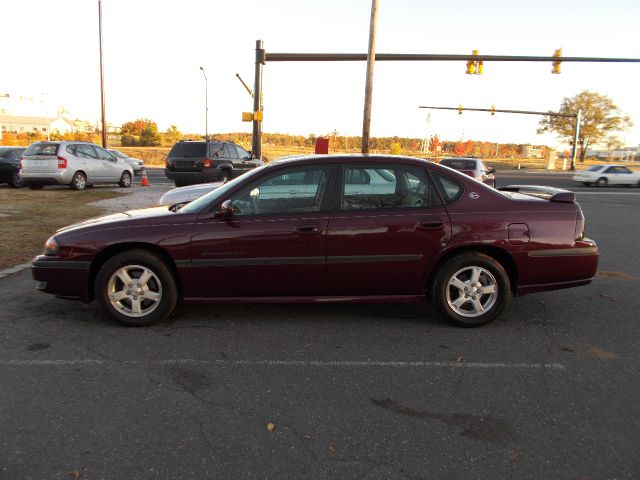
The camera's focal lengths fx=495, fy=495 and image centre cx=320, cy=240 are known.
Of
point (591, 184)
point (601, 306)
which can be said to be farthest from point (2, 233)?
point (591, 184)

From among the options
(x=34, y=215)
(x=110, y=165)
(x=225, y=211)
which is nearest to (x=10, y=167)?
(x=110, y=165)

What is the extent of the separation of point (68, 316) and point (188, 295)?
1.27m

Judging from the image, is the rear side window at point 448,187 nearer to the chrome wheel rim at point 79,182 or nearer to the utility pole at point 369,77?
the utility pole at point 369,77

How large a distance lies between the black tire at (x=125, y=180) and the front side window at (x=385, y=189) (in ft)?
51.2

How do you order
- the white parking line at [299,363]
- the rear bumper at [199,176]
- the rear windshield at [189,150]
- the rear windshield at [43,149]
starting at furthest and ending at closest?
1. the rear windshield at [189,150]
2. the rear bumper at [199,176]
3. the rear windshield at [43,149]
4. the white parking line at [299,363]

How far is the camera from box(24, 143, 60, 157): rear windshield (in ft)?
51.3

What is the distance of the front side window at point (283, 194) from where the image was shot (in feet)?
14.2

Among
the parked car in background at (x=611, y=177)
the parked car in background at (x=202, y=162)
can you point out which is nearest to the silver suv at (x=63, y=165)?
the parked car in background at (x=202, y=162)

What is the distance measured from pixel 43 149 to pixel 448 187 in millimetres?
15173

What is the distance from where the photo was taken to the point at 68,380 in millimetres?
3354

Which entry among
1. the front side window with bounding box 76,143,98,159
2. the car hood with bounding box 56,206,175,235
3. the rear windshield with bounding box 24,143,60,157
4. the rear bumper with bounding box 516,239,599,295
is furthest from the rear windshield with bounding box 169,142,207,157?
the rear bumper with bounding box 516,239,599,295

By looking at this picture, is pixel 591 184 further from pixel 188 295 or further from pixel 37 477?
pixel 37 477

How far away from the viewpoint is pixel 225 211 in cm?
423

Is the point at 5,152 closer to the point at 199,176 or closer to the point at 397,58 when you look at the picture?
the point at 199,176
